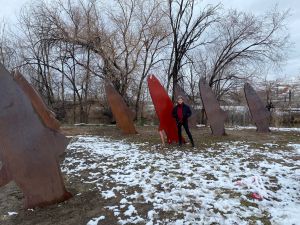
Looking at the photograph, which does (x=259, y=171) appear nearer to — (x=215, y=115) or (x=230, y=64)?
(x=215, y=115)

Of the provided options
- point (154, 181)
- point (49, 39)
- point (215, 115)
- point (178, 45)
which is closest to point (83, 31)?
point (49, 39)

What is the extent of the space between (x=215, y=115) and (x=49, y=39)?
13.7 m

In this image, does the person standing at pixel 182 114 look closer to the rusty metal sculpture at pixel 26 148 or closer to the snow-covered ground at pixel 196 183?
the snow-covered ground at pixel 196 183

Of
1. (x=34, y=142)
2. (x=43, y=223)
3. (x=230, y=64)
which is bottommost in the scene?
(x=43, y=223)

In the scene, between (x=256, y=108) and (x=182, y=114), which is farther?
(x=256, y=108)

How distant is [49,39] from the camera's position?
20578mm

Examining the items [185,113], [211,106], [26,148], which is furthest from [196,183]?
[211,106]

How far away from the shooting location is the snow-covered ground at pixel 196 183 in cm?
446

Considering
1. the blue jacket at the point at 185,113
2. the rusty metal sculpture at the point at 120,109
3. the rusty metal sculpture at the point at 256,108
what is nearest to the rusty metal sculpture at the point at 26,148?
the blue jacket at the point at 185,113

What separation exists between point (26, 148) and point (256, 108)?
384 inches

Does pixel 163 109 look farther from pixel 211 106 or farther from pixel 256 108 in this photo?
pixel 256 108

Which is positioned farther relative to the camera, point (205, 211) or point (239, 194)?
point (239, 194)

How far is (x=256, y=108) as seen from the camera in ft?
41.0

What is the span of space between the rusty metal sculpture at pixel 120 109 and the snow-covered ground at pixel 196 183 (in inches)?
149
